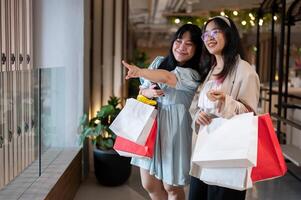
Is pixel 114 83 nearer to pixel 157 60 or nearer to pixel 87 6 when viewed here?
pixel 87 6

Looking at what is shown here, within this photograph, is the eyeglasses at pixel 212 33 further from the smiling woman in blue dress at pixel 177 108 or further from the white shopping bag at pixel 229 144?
the white shopping bag at pixel 229 144

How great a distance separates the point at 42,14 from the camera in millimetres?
3861

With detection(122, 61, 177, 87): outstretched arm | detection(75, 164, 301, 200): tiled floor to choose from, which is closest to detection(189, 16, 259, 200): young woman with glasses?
detection(122, 61, 177, 87): outstretched arm

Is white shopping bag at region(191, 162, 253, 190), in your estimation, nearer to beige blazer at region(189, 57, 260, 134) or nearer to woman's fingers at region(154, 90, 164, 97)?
beige blazer at region(189, 57, 260, 134)

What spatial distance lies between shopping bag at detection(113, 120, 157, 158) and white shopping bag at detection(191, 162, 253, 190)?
0.50 metres

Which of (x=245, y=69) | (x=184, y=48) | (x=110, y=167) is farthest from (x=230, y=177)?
(x=110, y=167)

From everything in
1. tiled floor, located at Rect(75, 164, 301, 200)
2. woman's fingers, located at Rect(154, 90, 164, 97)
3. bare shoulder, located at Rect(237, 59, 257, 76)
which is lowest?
tiled floor, located at Rect(75, 164, 301, 200)

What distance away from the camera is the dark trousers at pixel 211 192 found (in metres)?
1.81

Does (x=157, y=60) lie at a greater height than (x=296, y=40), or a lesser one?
lesser

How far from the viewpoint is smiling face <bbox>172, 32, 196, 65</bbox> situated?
217 cm

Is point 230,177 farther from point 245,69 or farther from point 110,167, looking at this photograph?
point 110,167

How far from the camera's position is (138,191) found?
12.4 ft

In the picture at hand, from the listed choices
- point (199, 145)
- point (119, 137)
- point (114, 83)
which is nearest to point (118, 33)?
point (114, 83)

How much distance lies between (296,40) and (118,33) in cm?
345
